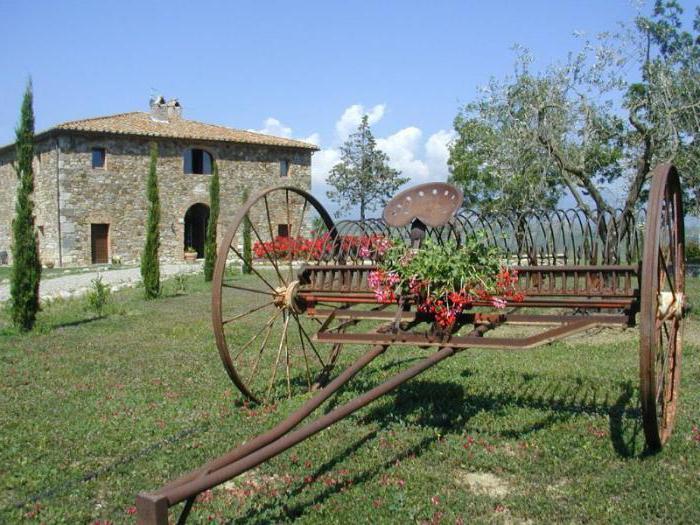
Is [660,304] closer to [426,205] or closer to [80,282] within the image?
[426,205]

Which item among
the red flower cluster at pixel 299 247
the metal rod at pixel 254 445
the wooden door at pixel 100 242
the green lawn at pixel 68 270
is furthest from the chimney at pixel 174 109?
the metal rod at pixel 254 445

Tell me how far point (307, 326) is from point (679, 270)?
7570mm

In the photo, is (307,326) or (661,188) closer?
(661,188)

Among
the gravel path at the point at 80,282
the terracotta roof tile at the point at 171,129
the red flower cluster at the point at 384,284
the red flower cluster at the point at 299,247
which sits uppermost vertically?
the terracotta roof tile at the point at 171,129

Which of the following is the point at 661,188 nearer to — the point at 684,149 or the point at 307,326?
the point at 307,326

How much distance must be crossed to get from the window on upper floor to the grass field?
25202mm

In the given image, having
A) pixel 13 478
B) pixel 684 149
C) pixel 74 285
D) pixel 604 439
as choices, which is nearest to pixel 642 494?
pixel 604 439

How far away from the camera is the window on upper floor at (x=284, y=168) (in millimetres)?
32875

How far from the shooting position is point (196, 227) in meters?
33.3

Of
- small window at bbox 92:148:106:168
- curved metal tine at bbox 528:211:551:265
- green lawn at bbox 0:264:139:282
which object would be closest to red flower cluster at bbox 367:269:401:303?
curved metal tine at bbox 528:211:551:265

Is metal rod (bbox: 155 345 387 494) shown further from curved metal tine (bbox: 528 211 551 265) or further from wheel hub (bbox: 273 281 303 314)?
curved metal tine (bbox: 528 211 551 265)

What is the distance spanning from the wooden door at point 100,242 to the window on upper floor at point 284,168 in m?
8.61

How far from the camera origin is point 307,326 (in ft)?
38.9

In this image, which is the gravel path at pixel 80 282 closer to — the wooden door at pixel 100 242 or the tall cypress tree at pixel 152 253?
the tall cypress tree at pixel 152 253
